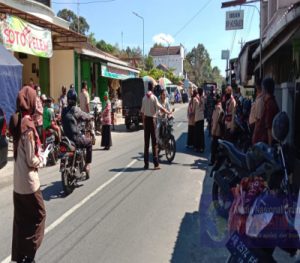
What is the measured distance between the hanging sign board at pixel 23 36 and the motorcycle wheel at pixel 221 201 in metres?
9.06

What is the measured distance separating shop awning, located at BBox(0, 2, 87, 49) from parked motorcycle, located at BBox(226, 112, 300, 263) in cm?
1175

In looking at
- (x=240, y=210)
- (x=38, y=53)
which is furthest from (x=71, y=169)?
(x=38, y=53)

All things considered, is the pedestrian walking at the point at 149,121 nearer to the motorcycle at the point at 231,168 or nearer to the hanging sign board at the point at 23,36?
the motorcycle at the point at 231,168

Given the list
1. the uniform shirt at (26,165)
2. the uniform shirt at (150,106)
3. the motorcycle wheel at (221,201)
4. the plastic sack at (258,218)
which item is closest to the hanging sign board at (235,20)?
the uniform shirt at (150,106)

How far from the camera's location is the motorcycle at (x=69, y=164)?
836 centimetres

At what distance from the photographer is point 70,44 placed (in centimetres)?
2220

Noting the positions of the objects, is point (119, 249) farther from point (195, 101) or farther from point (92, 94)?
point (92, 94)

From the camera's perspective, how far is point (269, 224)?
349 centimetres

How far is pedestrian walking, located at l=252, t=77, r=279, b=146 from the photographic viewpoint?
7148 mm

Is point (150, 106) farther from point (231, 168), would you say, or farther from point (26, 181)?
point (26, 181)

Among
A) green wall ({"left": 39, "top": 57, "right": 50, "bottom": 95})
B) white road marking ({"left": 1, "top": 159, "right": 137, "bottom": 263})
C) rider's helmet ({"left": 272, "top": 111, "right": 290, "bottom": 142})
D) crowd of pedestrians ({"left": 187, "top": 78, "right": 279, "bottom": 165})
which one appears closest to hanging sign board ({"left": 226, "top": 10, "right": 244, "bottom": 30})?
crowd of pedestrians ({"left": 187, "top": 78, "right": 279, "bottom": 165})

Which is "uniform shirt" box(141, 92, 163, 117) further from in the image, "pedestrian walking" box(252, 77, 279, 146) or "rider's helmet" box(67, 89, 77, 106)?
"pedestrian walking" box(252, 77, 279, 146)

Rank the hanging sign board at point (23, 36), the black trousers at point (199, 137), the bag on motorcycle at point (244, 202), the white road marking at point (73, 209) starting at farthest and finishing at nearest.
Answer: the black trousers at point (199, 137)
the hanging sign board at point (23, 36)
the white road marking at point (73, 209)
the bag on motorcycle at point (244, 202)

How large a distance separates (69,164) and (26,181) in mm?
3697
